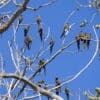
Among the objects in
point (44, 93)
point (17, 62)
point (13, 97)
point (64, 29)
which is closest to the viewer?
point (44, 93)

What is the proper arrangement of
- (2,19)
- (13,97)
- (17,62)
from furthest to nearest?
(2,19) → (17,62) → (13,97)

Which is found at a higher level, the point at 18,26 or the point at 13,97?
the point at 18,26

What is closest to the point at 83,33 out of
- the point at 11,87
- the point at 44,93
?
the point at 11,87

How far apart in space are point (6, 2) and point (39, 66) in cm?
71

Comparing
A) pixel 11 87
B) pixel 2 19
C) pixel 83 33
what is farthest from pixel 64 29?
pixel 11 87

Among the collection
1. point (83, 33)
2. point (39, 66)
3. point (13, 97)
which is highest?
point (83, 33)

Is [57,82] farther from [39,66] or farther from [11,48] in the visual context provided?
[11,48]

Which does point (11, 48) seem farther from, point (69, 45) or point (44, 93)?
point (44, 93)

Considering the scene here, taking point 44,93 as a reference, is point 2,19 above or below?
above

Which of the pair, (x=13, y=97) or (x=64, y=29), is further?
(x=64, y=29)

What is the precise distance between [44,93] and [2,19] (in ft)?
5.35

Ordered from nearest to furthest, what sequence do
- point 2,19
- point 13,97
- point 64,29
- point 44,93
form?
point 44,93, point 13,97, point 2,19, point 64,29

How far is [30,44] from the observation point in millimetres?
3855

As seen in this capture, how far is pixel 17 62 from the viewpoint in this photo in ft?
11.7
